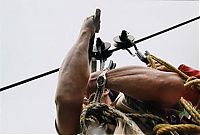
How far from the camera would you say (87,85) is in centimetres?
87

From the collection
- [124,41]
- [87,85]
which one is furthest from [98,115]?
[124,41]

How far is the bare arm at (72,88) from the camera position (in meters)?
0.83

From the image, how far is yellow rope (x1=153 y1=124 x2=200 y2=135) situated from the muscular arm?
5 cm

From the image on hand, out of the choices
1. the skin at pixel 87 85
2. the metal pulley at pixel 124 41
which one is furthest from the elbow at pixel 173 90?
the metal pulley at pixel 124 41

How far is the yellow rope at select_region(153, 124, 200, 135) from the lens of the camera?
2.76 ft

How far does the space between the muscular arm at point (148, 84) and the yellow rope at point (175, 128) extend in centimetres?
5

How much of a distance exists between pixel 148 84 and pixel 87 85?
0.42ft

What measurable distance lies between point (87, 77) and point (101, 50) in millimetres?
285

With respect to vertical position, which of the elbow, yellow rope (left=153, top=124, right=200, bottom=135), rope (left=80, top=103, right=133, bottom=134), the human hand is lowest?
yellow rope (left=153, top=124, right=200, bottom=135)

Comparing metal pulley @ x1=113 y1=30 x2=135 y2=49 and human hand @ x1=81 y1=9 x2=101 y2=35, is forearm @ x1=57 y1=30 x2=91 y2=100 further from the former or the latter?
metal pulley @ x1=113 y1=30 x2=135 y2=49

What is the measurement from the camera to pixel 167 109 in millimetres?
900

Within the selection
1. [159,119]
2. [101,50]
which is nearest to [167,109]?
[159,119]

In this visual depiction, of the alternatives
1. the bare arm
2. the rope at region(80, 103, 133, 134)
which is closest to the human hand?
the bare arm

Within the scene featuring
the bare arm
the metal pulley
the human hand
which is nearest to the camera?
the bare arm
